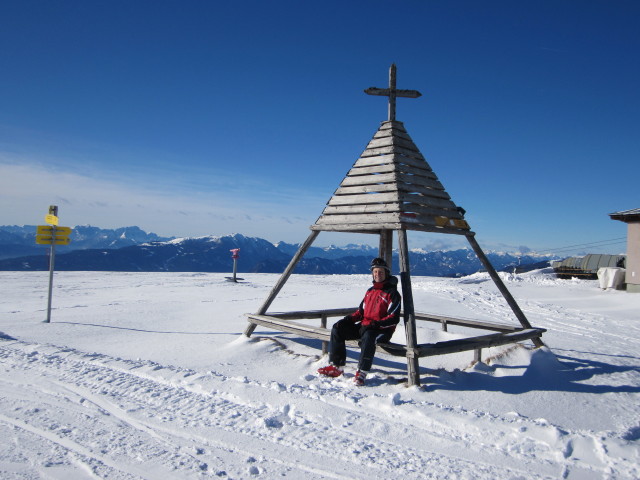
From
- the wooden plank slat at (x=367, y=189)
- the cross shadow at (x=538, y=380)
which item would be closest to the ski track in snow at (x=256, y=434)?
the cross shadow at (x=538, y=380)

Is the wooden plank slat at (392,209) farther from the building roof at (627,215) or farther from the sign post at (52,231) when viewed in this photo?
the building roof at (627,215)

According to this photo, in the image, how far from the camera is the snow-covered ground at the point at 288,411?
3.22m

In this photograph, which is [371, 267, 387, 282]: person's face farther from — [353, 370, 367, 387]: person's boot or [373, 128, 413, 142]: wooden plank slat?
[373, 128, 413, 142]: wooden plank slat

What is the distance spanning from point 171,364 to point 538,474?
4.55 metres

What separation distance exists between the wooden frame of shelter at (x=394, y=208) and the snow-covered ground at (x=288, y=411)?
44cm

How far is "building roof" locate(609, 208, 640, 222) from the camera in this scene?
62.7 ft

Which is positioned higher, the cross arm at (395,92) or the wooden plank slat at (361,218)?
the cross arm at (395,92)

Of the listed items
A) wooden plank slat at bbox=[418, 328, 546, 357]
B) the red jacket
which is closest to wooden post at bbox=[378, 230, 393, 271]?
the red jacket

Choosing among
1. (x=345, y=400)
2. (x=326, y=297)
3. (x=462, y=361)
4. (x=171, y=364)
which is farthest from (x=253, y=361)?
(x=326, y=297)

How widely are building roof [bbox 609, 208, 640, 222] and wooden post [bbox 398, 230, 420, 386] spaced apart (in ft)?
60.3

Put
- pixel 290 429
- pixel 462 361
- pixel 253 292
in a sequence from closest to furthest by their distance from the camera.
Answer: pixel 290 429, pixel 462 361, pixel 253 292

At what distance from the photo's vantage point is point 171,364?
5.85 metres

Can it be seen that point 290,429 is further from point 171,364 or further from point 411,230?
point 411,230

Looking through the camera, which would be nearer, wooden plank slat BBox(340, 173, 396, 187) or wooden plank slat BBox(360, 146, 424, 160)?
wooden plank slat BBox(340, 173, 396, 187)
